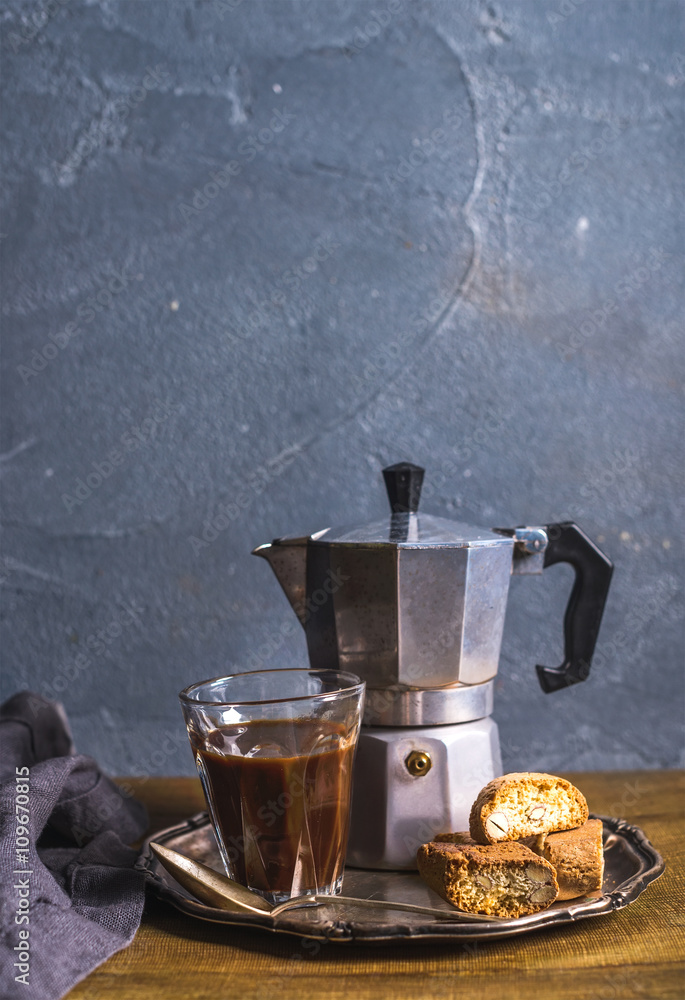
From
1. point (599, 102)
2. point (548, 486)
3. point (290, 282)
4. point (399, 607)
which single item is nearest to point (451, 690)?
point (399, 607)

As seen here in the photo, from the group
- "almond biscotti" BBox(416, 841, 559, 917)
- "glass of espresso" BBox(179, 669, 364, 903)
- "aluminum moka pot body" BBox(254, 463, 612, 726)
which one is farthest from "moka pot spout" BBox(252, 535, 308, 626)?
"almond biscotti" BBox(416, 841, 559, 917)

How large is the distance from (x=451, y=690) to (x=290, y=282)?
0.48m

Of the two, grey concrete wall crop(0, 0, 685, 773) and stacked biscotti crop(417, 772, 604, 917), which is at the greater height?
grey concrete wall crop(0, 0, 685, 773)

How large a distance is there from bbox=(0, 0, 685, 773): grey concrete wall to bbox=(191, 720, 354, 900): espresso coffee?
36cm

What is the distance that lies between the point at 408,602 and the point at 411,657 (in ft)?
0.13

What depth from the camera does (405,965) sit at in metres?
0.47

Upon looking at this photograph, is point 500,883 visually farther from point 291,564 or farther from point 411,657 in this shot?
point 291,564

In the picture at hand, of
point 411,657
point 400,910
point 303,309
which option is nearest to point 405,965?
point 400,910

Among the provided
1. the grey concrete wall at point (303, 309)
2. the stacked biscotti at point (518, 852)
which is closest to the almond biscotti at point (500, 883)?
the stacked biscotti at point (518, 852)

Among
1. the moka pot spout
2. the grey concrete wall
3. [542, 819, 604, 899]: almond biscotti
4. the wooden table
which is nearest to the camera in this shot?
the wooden table

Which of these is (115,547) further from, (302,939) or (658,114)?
(658,114)

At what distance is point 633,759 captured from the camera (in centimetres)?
92

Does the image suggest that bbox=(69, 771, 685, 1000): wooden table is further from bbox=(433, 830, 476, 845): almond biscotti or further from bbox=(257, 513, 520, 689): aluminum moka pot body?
bbox=(257, 513, 520, 689): aluminum moka pot body

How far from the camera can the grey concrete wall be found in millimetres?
890
